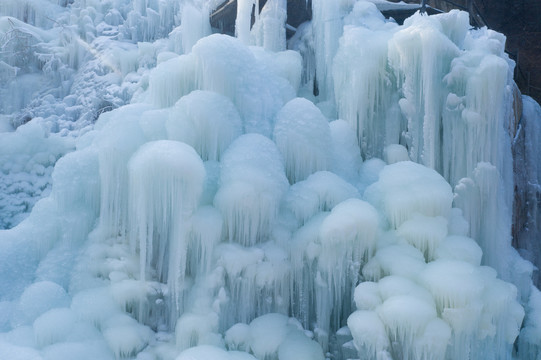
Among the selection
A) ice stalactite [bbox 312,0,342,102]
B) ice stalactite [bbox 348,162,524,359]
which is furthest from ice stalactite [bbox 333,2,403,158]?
ice stalactite [bbox 348,162,524,359]

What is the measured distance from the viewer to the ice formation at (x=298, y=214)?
4.94 m

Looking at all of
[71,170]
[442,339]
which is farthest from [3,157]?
[442,339]

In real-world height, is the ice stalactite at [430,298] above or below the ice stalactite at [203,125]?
below

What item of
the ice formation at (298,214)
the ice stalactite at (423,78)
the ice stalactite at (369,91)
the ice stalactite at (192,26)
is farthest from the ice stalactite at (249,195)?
the ice stalactite at (192,26)

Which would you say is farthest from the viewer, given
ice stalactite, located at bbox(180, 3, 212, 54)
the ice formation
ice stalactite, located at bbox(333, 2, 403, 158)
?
ice stalactite, located at bbox(180, 3, 212, 54)

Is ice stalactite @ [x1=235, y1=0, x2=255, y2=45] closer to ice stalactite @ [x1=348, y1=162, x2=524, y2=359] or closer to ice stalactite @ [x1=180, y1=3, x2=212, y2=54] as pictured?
ice stalactite @ [x1=180, y1=3, x2=212, y2=54]

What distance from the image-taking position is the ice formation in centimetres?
494

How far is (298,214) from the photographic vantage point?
5.59m

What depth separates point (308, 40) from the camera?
815 cm

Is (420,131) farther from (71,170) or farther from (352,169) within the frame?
(71,170)

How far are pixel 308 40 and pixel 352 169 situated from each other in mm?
2752

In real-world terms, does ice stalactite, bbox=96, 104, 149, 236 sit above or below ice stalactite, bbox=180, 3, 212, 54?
below

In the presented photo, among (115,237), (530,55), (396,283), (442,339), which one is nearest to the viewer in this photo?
(442,339)

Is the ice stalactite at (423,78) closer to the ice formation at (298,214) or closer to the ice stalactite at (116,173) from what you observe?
the ice formation at (298,214)
